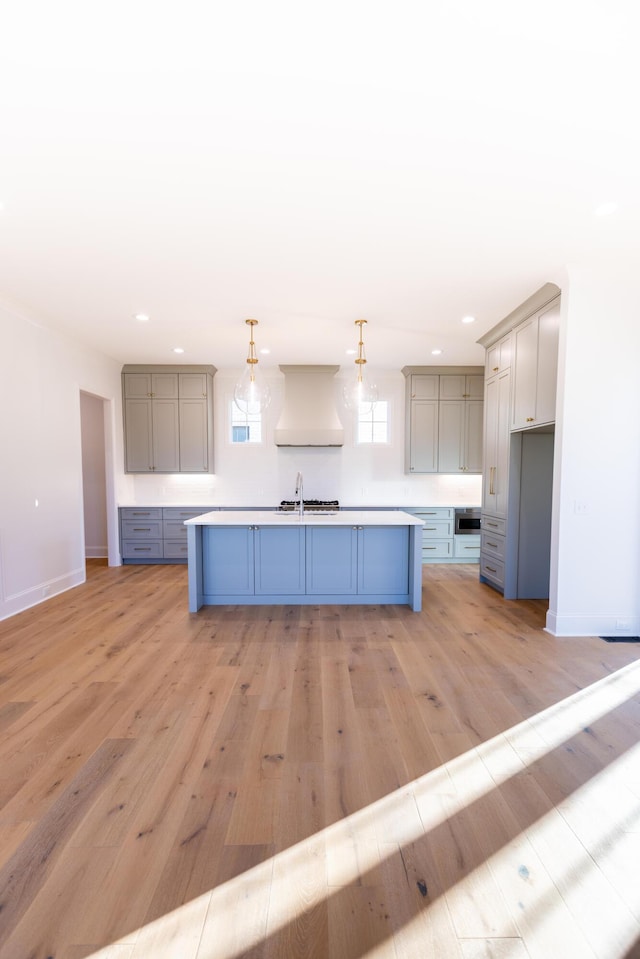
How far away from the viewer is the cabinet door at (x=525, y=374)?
148 inches

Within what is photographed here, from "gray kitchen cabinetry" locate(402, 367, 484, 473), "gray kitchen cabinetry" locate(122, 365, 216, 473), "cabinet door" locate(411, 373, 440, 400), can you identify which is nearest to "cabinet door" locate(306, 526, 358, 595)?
"gray kitchen cabinetry" locate(402, 367, 484, 473)

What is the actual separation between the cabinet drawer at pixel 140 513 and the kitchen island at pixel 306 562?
2.27 meters

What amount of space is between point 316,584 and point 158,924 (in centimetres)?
286

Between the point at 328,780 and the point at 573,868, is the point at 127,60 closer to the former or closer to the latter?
the point at 328,780

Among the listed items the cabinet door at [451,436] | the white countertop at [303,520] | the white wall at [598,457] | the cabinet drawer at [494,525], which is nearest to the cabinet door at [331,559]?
the white countertop at [303,520]

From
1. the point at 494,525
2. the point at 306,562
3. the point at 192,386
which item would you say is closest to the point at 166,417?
the point at 192,386

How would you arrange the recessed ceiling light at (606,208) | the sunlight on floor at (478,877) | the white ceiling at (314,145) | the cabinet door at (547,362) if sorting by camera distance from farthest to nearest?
the cabinet door at (547,362) < the recessed ceiling light at (606,208) < the white ceiling at (314,145) < the sunlight on floor at (478,877)

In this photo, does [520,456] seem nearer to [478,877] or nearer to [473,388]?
[473,388]

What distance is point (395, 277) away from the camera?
335 cm

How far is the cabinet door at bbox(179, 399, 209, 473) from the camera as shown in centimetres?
619

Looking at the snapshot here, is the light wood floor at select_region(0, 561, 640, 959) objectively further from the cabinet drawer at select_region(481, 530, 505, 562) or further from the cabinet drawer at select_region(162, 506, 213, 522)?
the cabinet drawer at select_region(162, 506, 213, 522)

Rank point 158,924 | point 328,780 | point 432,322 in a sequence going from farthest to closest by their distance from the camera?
point 432,322, point 328,780, point 158,924

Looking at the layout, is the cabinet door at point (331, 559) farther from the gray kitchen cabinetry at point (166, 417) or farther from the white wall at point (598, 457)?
the gray kitchen cabinetry at point (166, 417)

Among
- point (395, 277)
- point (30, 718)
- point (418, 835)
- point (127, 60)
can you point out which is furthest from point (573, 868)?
point (395, 277)
